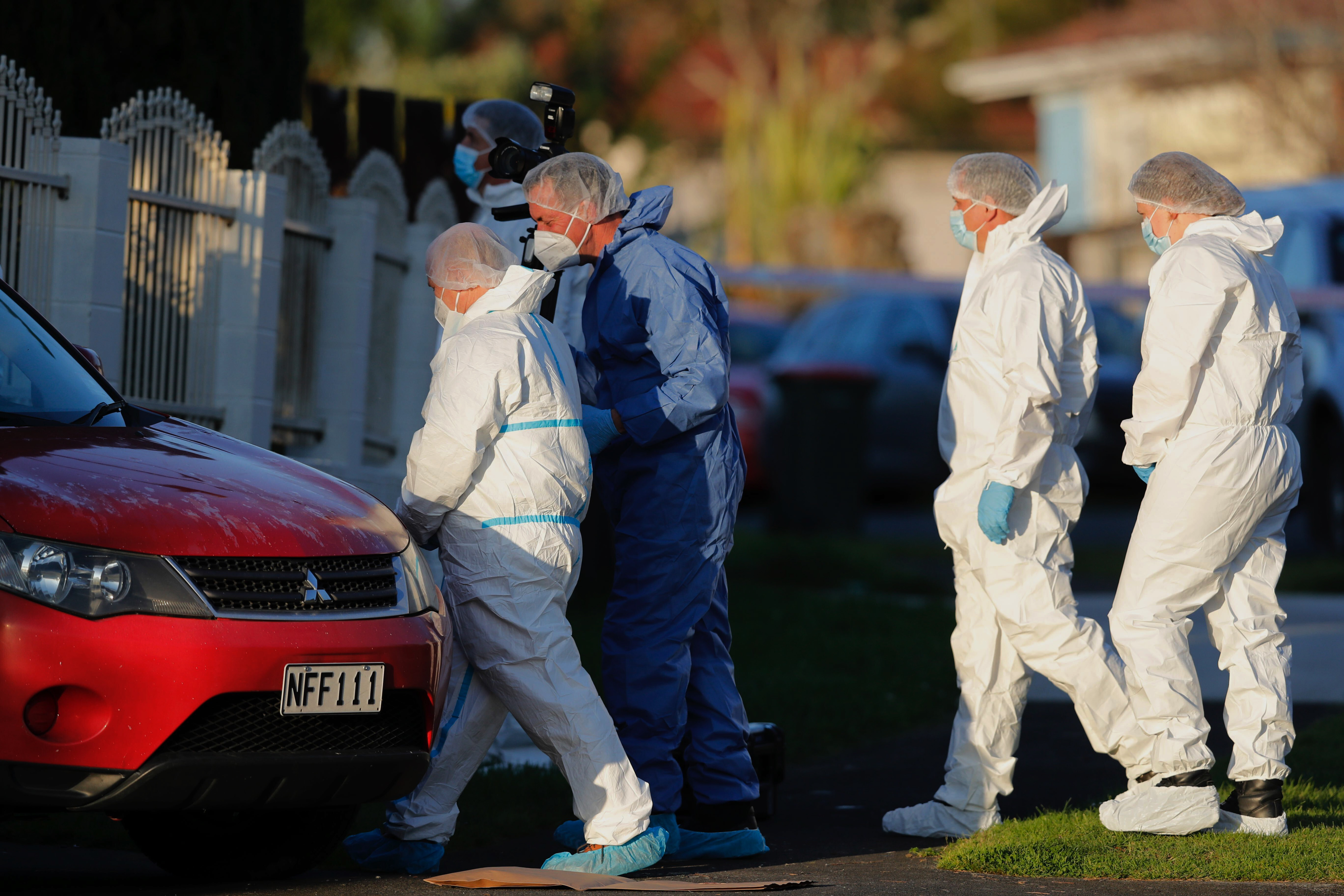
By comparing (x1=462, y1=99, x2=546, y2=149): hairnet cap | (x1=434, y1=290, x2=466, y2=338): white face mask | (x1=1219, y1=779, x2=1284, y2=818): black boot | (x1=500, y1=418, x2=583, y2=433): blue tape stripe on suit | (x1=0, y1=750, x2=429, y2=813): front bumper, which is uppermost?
(x1=462, y1=99, x2=546, y2=149): hairnet cap

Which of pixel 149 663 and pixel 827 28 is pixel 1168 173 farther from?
pixel 827 28

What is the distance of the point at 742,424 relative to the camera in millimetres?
18172

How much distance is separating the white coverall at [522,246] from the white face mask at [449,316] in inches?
12.0

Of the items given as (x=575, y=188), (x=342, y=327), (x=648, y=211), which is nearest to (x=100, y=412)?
(x=575, y=188)

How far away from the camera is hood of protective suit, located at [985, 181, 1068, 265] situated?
618 cm

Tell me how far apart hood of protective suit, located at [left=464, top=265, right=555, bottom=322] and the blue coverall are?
0.48m

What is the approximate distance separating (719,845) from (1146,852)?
1230 millimetres

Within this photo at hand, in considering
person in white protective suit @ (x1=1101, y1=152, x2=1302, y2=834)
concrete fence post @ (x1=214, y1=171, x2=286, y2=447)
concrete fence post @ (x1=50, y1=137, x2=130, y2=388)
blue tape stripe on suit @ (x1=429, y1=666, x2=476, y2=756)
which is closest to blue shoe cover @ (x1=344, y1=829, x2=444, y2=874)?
blue tape stripe on suit @ (x1=429, y1=666, x2=476, y2=756)

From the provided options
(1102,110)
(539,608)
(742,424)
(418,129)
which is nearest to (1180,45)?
(1102,110)

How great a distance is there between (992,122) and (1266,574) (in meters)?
36.5

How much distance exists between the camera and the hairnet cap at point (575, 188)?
591cm

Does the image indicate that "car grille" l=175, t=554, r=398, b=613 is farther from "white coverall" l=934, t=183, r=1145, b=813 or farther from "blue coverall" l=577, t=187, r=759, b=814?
"white coverall" l=934, t=183, r=1145, b=813

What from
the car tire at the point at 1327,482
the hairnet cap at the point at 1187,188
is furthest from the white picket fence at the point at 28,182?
the car tire at the point at 1327,482

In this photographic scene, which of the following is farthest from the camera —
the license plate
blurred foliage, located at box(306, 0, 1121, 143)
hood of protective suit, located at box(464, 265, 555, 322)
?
blurred foliage, located at box(306, 0, 1121, 143)
